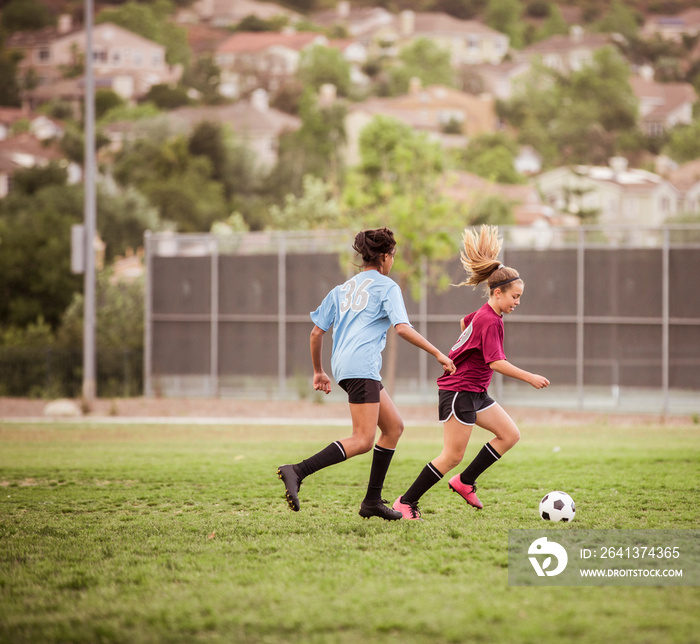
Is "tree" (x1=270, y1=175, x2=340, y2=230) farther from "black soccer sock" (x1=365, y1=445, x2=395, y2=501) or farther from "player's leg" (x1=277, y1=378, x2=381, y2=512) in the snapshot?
"player's leg" (x1=277, y1=378, x2=381, y2=512)

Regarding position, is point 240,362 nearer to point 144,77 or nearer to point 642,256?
point 642,256

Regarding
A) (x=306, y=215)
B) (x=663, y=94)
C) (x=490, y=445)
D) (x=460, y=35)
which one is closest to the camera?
(x=490, y=445)

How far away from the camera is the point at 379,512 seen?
657 centimetres

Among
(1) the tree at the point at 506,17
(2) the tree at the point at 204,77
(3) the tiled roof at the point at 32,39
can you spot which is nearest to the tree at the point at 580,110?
(2) the tree at the point at 204,77

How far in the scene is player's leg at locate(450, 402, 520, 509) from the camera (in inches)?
264

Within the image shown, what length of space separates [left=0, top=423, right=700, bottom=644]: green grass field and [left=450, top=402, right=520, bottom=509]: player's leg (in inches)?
7.5

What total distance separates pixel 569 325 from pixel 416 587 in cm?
1458

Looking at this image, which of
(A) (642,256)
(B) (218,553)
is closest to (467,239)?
(B) (218,553)

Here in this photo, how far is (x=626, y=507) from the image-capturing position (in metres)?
7.05

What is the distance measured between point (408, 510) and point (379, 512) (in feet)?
0.70

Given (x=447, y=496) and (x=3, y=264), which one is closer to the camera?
(x=447, y=496)

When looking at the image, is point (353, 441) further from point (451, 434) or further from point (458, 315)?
point (458, 315)

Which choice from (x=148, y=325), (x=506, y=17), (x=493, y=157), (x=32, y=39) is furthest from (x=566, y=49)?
Result: (x=148, y=325)

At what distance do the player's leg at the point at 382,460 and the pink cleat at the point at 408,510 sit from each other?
8cm
